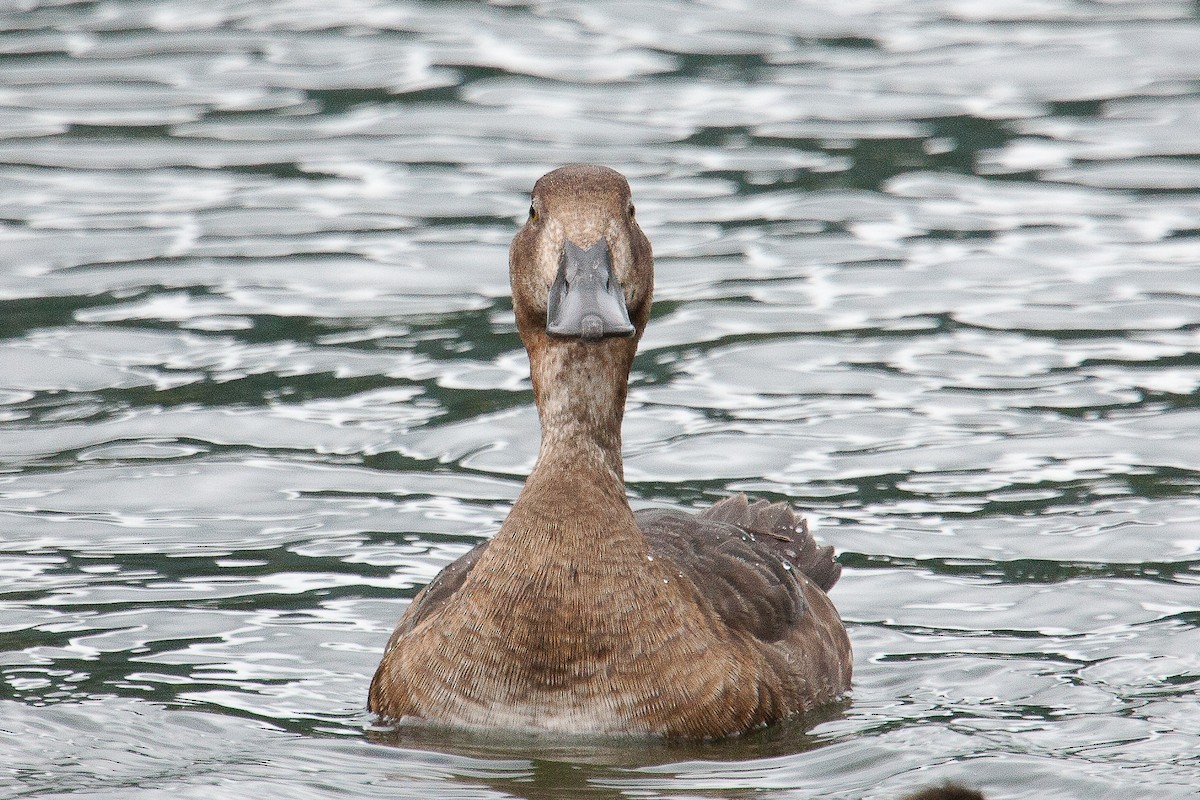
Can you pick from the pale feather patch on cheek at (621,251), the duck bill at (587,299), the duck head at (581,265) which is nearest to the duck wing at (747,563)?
the duck head at (581,265)

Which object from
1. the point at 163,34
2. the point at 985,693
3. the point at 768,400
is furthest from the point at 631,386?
the point at 163,34

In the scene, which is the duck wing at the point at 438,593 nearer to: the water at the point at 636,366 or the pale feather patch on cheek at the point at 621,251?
the water at the point at 636,366

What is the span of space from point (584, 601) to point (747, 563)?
1.18 meters

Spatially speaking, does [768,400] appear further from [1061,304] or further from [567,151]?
[567,151]

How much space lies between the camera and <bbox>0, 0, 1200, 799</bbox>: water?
813 cm

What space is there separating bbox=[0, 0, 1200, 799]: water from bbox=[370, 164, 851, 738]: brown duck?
19 cm

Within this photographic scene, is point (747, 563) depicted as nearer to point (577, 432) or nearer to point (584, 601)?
point (577, 432)

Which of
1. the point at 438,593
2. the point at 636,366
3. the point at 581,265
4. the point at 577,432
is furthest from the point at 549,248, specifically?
the point at 636,366

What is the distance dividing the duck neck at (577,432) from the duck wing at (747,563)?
335 mm

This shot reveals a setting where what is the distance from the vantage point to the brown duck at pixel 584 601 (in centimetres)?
766

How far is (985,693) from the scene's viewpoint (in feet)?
28.1

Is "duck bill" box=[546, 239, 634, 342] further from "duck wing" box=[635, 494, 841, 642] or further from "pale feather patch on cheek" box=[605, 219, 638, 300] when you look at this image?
"duck wing" box=[635, 494, 841, 642]

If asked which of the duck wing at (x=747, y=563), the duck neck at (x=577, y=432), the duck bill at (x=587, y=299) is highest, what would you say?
the duck bill at (x=587, y=299)

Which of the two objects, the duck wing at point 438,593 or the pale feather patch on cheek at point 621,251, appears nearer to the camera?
the pale feather patch on cheek at point 621,251
